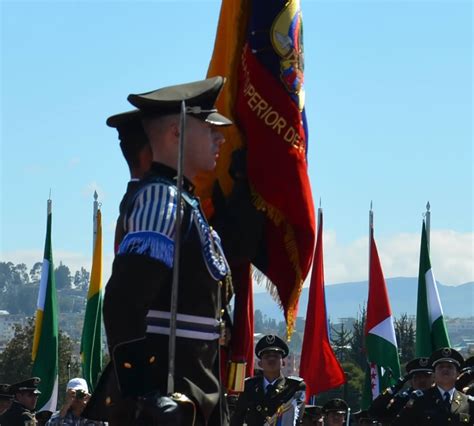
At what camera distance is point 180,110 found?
5.80 m

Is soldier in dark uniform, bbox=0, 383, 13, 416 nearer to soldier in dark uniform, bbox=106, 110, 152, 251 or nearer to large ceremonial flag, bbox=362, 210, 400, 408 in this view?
large ceremonial flag, bbox=362, 210, 400, 408

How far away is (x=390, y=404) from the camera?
38.4 ft

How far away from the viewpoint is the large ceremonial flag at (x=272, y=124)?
8164 millimetres

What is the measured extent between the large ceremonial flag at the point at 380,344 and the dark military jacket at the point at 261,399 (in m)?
4.60

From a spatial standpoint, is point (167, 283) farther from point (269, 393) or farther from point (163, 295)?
point (269, 393)

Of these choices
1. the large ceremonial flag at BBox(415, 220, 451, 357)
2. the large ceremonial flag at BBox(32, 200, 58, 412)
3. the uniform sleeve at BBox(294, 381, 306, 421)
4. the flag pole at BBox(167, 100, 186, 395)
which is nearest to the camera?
the flag pole at BBox(167, 100, 186, 395)

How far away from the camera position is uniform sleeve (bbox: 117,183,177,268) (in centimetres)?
550

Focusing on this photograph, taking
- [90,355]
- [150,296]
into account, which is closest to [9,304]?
[90,355]

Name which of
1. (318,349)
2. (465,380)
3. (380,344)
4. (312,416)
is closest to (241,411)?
(465,380)

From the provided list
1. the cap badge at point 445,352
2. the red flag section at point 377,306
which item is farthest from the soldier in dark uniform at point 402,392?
the red flag section at point 377,306

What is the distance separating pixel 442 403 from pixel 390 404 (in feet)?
1.93

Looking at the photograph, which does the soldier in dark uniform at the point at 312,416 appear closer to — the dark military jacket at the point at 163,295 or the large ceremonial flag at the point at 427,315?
Result: the large ceremonial flag at the point at 427,315

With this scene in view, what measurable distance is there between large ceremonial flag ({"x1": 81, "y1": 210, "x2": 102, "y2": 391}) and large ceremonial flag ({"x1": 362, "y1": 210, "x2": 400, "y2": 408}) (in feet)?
9.91

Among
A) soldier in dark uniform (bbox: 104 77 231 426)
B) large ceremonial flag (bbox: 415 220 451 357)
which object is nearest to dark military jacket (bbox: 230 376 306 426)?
large ceremonial flag (bbox: 415 220 451 357)
